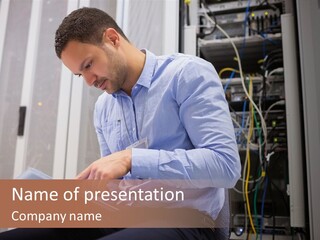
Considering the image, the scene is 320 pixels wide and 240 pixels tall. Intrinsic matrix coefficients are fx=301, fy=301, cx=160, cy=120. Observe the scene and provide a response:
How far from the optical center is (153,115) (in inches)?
31.7

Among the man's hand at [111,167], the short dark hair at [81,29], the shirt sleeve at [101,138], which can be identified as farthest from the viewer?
the shirt sleeve at [101,138]

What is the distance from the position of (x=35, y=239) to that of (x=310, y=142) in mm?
1071

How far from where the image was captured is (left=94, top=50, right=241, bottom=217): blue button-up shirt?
68 cm

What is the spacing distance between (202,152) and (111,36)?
421mm

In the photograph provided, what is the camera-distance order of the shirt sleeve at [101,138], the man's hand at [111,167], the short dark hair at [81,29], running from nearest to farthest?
1. the man's hand at [111,167]
2. the short dark hair at [81,29]
3. the shirt sleeve at [101,138]

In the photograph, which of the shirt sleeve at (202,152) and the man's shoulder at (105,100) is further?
the man's shoulder at (105,100)

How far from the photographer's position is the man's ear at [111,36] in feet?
2.74

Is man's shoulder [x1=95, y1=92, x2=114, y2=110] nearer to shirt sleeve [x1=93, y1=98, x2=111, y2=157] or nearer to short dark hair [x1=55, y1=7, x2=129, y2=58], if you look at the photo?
shirt sleeve [x1=93, y1=98, x2=111, y2=157]

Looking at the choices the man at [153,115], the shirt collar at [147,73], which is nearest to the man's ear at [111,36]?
the man at [153,115]

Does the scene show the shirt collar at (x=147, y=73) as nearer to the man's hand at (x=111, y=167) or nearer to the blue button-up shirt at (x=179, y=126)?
the blue button-up shirt at (x=179, y=126)

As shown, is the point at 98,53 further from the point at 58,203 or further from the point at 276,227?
the point at 276,227

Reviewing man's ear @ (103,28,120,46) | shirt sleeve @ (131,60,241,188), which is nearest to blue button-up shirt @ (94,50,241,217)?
shirt sleeve @ (131,60,241,188)

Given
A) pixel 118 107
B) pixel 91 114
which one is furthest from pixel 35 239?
pixel 91 114

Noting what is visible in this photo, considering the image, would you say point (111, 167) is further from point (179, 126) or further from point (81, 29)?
point (81, 29)
